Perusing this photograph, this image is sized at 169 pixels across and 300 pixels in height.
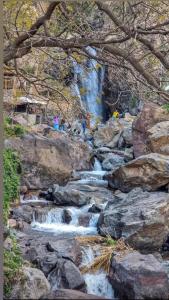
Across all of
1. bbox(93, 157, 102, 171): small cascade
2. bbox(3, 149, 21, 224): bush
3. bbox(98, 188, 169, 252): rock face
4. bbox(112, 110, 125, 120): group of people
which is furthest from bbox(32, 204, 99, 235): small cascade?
bbox(112, 110, 125, 120): group of people

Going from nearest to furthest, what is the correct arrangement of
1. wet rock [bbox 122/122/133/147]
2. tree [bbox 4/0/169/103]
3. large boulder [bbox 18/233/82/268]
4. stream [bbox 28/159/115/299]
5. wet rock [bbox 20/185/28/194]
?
1. tree [bbox 4/0/169/103]
2. large boulder [bbox 18/233/82/268]
3. stream [bbox 28/159/115/299]
4. wet rock [bbox 20/185/28/194]
5. wet rock [bbox 122/122/133/147]

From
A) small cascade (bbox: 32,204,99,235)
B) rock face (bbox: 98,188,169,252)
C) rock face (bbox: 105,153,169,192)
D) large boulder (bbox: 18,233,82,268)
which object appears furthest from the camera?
rock face (bbox: 105,153,169,192)

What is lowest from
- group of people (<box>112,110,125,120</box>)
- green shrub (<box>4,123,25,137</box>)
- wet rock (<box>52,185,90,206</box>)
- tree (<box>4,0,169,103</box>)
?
wet rock (<box>52,185,90,206</box>)

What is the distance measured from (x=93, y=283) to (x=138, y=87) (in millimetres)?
1418

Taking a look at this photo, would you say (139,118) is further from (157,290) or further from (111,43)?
(111,43)

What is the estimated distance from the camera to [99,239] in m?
3.89

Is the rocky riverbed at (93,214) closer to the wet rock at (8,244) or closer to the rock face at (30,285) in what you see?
the rock face at (30,285)

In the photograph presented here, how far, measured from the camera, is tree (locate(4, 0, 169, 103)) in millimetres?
1936

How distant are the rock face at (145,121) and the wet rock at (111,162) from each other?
0.96 ft

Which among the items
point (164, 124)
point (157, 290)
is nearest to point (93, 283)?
point (157, 290)

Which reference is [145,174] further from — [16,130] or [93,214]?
[16,130]

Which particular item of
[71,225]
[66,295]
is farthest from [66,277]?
[66,295]

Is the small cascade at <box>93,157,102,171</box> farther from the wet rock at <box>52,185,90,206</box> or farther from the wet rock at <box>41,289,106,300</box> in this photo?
the wet rock at <box>41,289,106,300</box>

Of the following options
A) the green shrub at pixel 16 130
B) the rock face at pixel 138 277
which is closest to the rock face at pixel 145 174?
the green shrub at pixel 16 130
